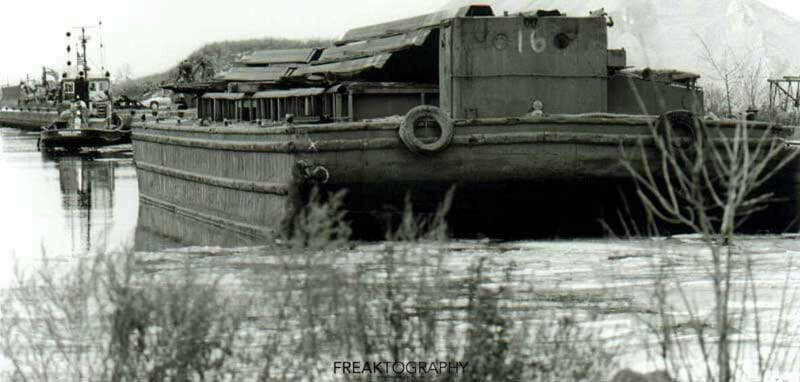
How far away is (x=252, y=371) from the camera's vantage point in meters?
8.18

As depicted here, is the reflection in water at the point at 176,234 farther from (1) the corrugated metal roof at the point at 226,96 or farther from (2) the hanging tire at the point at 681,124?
(2) the hanging tire at the point at 681,124

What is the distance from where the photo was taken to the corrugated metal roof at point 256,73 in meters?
25.3

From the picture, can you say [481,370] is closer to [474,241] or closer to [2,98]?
[474,241]

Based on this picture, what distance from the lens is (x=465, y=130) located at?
17.7 meters

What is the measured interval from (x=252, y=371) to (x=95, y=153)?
53.2 m

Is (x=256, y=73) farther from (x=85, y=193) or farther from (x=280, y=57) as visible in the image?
(x=85, y=193)

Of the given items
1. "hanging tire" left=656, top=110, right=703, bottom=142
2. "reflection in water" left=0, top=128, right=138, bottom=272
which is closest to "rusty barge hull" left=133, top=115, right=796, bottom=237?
"hanging tire" left=656, top=110, right=703, bottom=142

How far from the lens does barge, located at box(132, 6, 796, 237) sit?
17.7 metres

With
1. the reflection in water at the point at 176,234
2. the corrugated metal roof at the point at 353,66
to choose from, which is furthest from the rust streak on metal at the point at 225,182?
the corrugated metal roof at the point at 353,66

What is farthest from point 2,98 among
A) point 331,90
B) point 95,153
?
point 331,90

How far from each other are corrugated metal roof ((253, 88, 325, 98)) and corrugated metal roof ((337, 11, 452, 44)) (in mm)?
1931

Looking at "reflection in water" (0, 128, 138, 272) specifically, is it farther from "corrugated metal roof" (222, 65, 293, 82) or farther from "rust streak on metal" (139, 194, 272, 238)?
"corrugated metal roof" (222, 65, 293, 82)

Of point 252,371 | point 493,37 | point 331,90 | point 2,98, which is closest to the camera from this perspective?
point 252,371

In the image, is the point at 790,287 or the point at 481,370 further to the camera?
the point at 790,287
